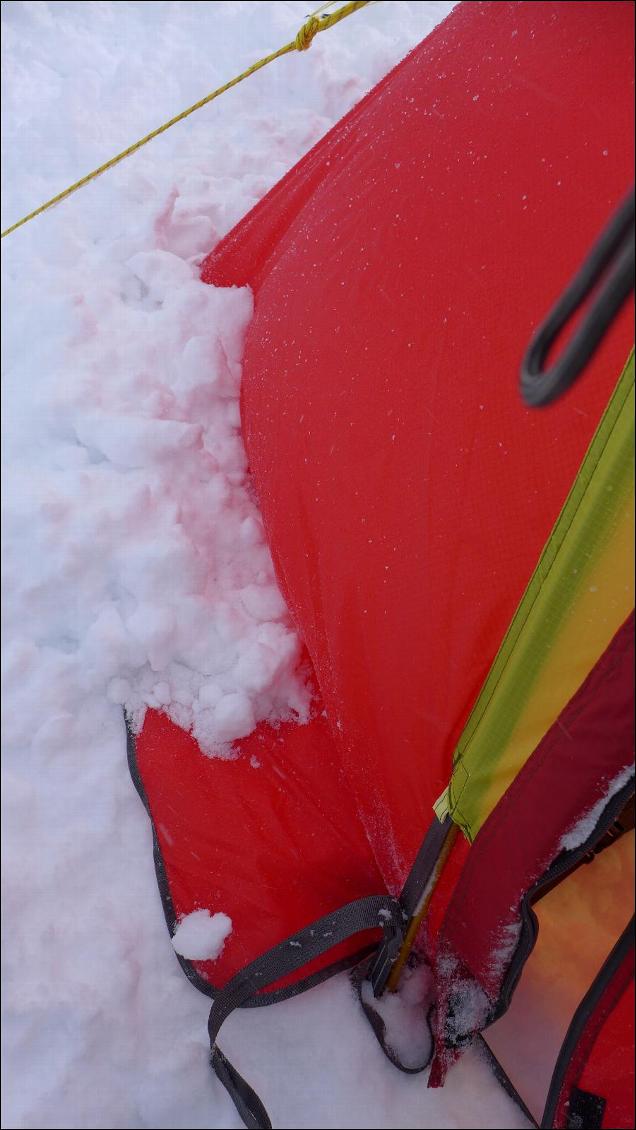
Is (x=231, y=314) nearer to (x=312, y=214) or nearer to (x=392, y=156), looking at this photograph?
(x=312, y=214)

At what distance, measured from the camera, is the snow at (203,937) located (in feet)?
2.78

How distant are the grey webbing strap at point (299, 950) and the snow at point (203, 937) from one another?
47 millimetres

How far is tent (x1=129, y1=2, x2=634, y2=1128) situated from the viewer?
60cm

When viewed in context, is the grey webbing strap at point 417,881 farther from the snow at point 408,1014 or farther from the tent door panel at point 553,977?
the tent door panel at point 553,977

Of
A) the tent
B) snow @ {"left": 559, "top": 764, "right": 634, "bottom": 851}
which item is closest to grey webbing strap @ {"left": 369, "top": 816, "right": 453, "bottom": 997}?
the tent

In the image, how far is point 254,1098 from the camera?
781 millimetres

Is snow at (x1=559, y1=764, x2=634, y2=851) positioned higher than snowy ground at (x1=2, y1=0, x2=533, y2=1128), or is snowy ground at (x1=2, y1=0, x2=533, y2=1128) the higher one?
snow at (x1=559, y1=764, x2=634, y2=851)

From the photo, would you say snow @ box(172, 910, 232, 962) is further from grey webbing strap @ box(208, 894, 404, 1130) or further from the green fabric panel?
the green fabric panel

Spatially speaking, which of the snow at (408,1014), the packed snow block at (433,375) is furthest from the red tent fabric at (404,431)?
the snow at (408,1014)

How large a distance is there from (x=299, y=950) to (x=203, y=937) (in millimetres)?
113

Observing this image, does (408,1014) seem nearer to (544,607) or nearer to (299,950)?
(299,950)

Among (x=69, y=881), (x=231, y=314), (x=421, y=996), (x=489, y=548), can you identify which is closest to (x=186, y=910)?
(x=69, y=881)

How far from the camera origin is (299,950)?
0.81m

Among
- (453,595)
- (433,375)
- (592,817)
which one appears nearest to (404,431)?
(433,375)
